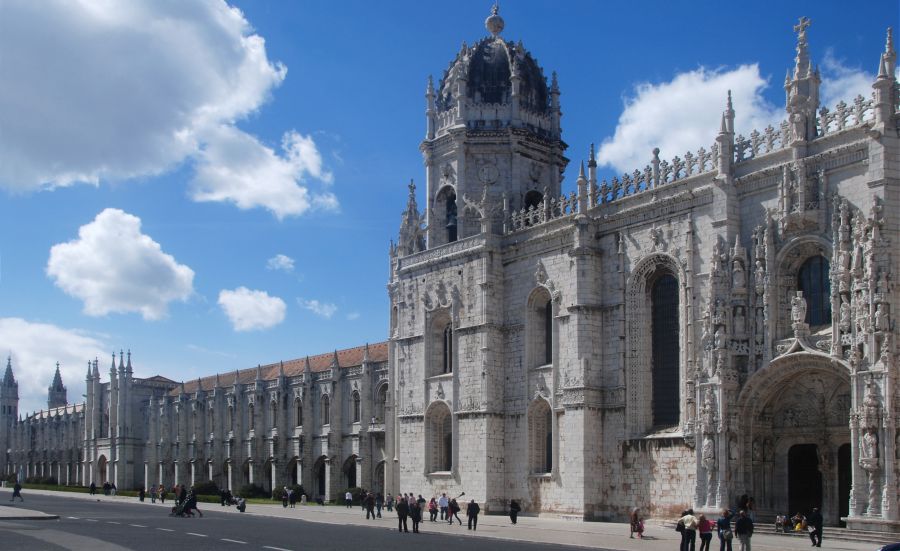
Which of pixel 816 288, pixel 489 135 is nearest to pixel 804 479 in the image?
pixel 816 288

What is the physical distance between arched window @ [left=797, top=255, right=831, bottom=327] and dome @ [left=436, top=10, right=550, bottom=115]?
58.4 ft

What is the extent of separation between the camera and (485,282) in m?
43.5

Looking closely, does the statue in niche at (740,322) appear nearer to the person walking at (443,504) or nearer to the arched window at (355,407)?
the person walking at (443,504)

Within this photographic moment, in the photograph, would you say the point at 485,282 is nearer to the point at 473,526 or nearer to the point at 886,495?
the point at 473,526

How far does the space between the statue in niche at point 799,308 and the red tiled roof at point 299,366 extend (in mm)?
36778

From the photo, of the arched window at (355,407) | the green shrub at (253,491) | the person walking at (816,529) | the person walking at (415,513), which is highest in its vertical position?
the arched window at (355,407)

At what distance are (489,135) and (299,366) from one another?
39294mm

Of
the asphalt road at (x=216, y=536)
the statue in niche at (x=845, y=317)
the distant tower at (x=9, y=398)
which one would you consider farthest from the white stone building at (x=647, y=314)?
the distant tower at (x=9, y=398)

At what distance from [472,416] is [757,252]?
48.5ft

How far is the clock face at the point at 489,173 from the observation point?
153ft

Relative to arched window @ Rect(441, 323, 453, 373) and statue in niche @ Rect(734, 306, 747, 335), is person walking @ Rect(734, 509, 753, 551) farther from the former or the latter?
arched window @ Rect(441, 323, 453, 373)

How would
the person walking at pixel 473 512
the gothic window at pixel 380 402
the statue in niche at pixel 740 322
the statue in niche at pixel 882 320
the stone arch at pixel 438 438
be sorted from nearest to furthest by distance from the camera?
the statue in niche at pixel 882 320 < the statue in niche at pixel 740 322 < the person walking at pixel 473 512 < the stone arch at pixel 438 438 < the gothic window at pixel 380 402

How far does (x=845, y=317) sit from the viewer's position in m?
30.5

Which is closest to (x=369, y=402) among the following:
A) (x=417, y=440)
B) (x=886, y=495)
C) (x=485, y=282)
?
(x=417, y=440)
